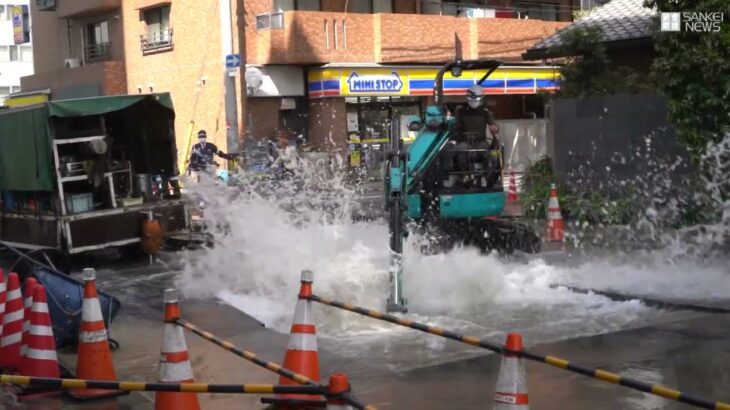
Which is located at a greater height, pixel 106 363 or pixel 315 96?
Result: pixel 315 96

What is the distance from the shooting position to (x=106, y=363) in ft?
22.5

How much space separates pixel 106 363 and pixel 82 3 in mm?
29169

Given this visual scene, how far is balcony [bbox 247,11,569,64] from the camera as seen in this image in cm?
2658

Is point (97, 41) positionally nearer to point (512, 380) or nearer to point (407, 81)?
point (407, 81)

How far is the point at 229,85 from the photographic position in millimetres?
26016

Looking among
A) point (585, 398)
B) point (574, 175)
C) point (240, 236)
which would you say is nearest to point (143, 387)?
point (585, 398)

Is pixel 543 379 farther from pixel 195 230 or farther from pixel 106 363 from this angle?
pixel 195 230

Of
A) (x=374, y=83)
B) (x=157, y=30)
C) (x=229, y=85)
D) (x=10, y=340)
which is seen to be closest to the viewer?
(x=10, y=340)

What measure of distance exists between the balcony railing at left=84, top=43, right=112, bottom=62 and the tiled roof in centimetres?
1974

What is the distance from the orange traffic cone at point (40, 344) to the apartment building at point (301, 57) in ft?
62.2

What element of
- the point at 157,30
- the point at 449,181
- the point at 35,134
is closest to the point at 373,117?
the point at 157,30

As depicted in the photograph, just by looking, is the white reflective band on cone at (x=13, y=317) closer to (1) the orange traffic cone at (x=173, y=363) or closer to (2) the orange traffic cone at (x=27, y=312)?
(2) the orange traffic cone at (x=27, y=312)

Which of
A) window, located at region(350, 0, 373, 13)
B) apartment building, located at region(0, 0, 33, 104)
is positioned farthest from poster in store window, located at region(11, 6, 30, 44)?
window, located at region(350, 0, 373, 13)

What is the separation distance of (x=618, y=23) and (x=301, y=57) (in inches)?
422
